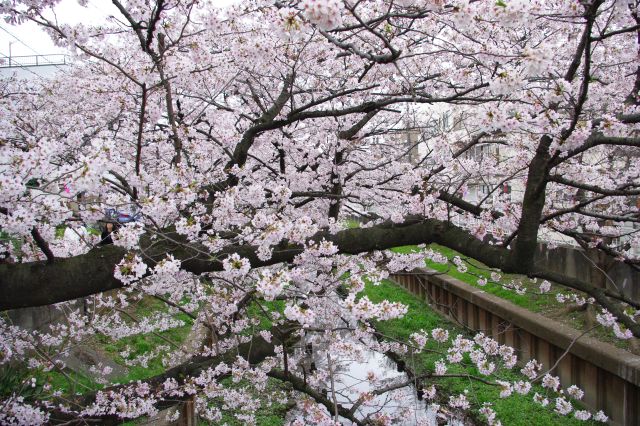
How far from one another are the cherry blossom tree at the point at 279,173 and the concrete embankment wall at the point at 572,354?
25.1 inches

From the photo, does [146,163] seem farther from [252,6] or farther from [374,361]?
[374,361]

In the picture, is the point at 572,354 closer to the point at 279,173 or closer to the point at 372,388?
the point at 372,388

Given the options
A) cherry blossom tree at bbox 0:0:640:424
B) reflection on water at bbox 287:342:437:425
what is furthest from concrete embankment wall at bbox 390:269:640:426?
reflection on water at bbox 287:342:437:425

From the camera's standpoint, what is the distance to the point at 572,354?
27.2 ft

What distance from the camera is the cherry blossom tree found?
2.76m

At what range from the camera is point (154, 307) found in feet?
34.9

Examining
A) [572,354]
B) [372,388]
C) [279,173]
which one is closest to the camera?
[279,173]

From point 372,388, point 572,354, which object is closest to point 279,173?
point 372,388

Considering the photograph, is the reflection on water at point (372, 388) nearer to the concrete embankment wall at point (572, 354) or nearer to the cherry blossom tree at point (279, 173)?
the cherry blossom tree at point (279, 173)

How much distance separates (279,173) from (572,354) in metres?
6.14

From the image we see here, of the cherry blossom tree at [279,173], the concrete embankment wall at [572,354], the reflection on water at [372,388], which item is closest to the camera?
the cherry blossom tree at [279,173]

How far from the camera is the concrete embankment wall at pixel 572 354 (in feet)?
22.8

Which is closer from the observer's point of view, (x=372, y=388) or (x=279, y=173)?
(x=279, y=173)

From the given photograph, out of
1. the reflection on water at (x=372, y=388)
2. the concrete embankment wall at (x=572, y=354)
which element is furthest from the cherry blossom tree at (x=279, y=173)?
the concrete embankment wall at (x=572, y=354)
